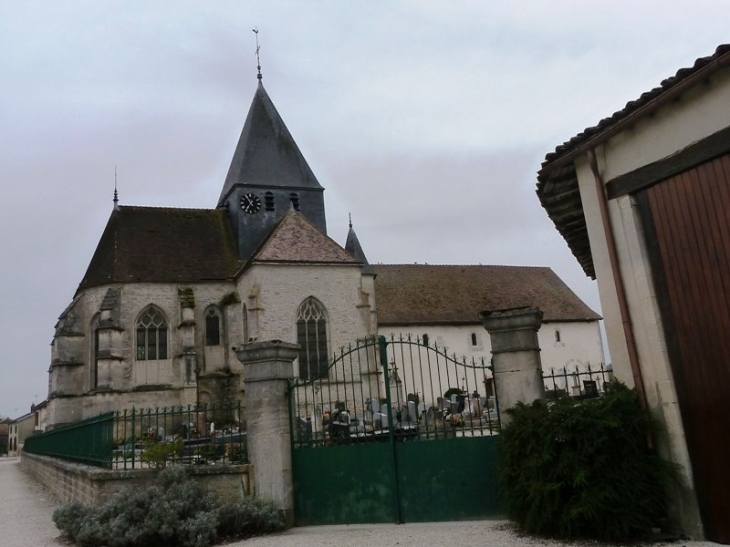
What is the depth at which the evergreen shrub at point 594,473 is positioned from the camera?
6391 millimetres

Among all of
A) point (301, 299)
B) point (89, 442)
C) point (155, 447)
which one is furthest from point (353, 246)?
point (155, 447)

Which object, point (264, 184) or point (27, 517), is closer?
point (27, 517)

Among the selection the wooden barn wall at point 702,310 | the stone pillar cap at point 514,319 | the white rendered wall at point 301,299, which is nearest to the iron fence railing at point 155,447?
the stone pillar cap at point 514,319

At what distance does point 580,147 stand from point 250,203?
2253cm

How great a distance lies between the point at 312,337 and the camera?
23.4 metres

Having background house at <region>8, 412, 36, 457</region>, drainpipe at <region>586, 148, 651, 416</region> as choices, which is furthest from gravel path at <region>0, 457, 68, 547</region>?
background house at <region>8, 412, 36, 457</region>

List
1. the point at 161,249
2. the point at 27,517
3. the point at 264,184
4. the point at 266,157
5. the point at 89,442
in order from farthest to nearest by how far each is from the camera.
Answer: the point at 266,157
the point at 264,184
the point at 161,249
the point at 27,517
the point at 89,442

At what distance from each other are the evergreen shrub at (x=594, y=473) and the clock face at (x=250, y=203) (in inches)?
909

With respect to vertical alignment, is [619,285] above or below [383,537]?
above

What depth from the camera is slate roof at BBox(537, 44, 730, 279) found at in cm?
623

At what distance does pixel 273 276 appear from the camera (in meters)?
23.2

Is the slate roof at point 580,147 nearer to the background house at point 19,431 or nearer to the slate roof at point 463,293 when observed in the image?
the slate roof at point 463,293

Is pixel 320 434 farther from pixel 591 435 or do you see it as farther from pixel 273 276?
pixel 273 276

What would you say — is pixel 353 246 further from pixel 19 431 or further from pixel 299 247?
pixel 19 431
